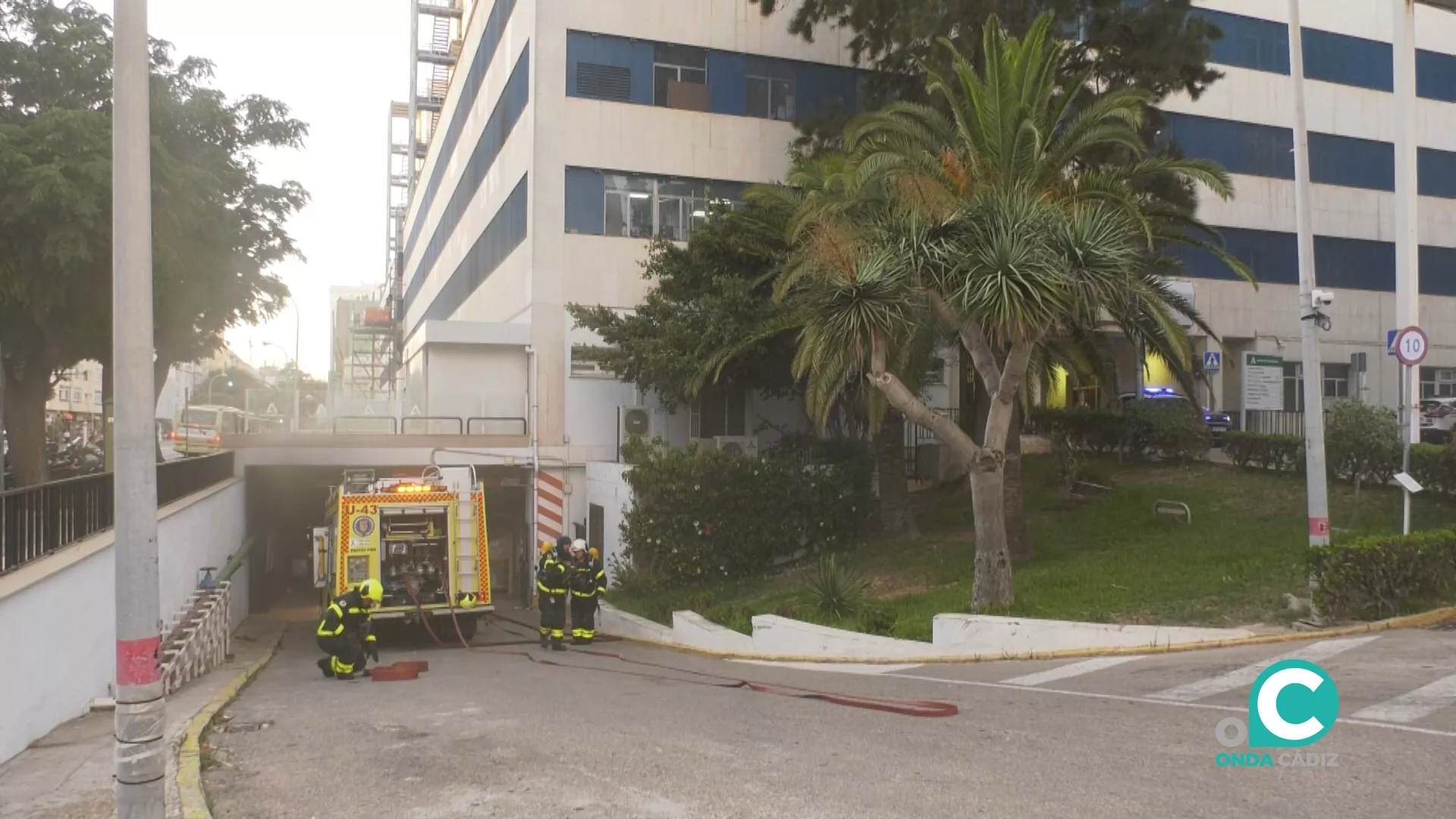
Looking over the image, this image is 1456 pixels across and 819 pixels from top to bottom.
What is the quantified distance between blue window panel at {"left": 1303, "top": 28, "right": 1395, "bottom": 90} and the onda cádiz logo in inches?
1180

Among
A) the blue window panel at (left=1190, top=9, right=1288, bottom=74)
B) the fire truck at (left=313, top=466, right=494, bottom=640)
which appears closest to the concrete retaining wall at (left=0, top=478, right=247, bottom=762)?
the fire truck at (left=313, top=466, right=494, bottom=640)

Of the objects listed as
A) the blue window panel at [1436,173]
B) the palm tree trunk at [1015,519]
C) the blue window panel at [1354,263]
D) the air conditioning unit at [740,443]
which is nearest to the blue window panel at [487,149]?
the air conditioning unit at [740,443]

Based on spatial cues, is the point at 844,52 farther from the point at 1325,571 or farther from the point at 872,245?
the point at 1325,571

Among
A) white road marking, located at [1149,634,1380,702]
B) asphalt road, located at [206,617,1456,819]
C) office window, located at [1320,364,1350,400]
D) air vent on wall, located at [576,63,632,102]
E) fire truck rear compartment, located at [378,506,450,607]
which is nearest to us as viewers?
asphalt road, located at [206,617,1456,819]

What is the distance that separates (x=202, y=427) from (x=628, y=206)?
16537mm

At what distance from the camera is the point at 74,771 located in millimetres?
7641

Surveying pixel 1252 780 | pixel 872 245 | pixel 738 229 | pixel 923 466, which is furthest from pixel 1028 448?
pixel 1252 780

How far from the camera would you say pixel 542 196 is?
25109 mm

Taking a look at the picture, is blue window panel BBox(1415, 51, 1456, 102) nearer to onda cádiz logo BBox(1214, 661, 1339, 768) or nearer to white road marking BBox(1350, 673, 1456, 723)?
white road marking BBox(1350, 673, 1456, 723)

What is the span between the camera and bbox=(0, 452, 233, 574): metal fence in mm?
9266

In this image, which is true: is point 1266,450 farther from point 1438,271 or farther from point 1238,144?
point 1438,271

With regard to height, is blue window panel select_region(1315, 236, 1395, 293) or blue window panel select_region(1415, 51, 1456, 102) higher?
blue window panel select_region(1415, 51, 1456, 102)

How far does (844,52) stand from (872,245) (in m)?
16.4

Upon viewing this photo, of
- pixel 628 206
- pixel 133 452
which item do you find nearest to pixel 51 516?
pixel 133 452
